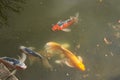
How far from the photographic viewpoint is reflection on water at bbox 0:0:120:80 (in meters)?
4.86

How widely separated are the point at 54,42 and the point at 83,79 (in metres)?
0.65

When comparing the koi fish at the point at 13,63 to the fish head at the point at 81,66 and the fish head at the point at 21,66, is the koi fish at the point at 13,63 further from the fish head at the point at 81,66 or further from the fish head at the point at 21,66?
the fish head at the point at 81,66

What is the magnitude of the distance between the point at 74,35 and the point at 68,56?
35 centimetres

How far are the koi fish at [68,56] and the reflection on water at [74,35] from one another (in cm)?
6

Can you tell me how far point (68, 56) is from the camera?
16.3 ft

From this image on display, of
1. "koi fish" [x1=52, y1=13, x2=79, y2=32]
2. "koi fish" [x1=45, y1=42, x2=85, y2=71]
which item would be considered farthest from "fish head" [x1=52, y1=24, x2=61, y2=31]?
"koi fish" [x1=45, y1=42, x2=85, y2=71]

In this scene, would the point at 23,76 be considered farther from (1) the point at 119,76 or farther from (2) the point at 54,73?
(1) the point at 119,76

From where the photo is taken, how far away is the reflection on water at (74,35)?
4.86 metres

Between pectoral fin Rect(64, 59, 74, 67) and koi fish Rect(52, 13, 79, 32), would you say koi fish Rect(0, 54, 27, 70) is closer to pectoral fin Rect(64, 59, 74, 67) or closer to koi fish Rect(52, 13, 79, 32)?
pectoral fin Rect(64, 59, 74, 67)

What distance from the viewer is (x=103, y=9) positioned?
17.7ft

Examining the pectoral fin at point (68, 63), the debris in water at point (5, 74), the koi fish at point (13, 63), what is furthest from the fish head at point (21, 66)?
the pectoral fin at point (68, 63)

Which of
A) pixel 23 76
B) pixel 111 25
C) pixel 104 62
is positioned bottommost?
pixel 23 76

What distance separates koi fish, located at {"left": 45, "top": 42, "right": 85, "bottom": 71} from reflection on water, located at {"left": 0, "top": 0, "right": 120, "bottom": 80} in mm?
61

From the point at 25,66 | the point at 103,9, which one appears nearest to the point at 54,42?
the point at 25,66
